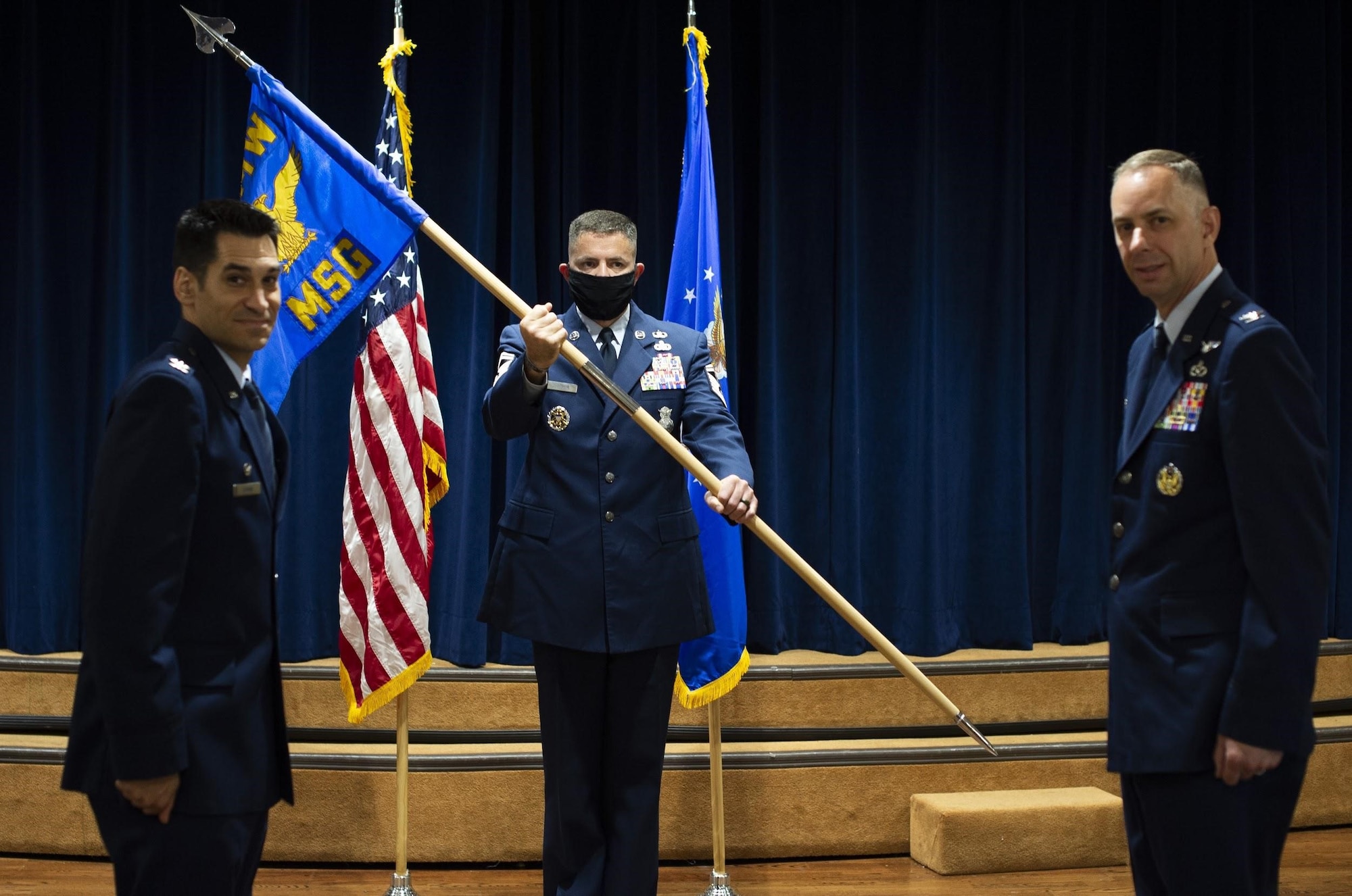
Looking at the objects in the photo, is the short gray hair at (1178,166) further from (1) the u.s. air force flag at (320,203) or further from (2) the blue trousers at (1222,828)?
(1) the u.s. air force flag at (320,203)

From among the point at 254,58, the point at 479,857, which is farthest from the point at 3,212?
the point at 479,857

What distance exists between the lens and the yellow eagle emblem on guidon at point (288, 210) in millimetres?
2479

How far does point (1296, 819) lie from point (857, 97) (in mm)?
2794

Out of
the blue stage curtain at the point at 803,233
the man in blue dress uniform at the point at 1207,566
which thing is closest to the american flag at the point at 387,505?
the blue stage curtain at the point at 803,233

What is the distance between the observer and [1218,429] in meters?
1.79

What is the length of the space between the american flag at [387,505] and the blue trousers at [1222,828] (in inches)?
79.9

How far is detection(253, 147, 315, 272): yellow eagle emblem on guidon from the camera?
2479 millimetres

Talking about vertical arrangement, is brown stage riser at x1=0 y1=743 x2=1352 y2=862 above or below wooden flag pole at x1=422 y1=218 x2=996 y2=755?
below

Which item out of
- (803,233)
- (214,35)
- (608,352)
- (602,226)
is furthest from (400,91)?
(803,233)

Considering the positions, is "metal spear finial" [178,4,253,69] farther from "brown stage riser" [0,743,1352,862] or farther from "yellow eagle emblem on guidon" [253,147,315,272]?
Result: "brown stage riser" [0,743,1352,862]

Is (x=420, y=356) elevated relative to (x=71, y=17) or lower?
lower

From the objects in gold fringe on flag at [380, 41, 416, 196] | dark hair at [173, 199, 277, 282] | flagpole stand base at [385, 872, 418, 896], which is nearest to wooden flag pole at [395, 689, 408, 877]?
flagpole stand base at [385, 872, 418, 896]

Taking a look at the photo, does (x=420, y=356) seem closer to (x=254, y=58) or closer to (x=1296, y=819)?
(x=254, y=58)

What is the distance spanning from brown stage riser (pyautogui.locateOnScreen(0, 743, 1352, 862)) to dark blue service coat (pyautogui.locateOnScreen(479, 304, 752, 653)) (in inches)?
41.4
